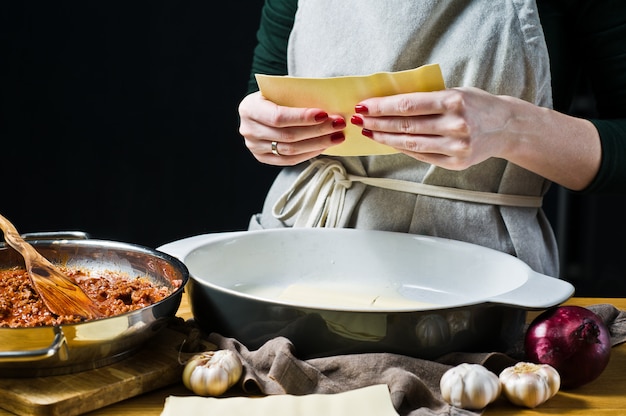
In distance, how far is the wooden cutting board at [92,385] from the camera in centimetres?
91

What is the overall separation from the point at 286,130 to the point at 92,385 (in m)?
0.50

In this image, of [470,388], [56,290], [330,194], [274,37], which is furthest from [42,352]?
[274,37]

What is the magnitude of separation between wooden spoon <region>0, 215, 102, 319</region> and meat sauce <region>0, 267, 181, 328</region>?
0.01 m

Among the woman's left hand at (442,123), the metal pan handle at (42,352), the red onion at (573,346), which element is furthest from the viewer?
the woman's left hand at (442,123)

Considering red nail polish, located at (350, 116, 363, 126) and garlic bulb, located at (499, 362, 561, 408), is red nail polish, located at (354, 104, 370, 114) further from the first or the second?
garlic bulb, located at (499, 362, 561, 408)

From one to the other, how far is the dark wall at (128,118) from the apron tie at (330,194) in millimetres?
1281

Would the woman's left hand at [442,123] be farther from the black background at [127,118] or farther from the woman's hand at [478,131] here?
the black background at [127,118]

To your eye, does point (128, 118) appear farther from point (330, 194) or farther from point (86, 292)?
point (86, 292)

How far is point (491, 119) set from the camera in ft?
3.88

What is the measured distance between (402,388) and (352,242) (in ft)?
1.48

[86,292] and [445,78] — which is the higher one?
[445,78]

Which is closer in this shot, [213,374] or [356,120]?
[213,374]

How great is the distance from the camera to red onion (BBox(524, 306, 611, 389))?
101cm

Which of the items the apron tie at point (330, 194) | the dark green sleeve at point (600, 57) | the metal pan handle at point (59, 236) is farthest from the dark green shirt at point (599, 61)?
the metal pan handle at point (59, 236)
